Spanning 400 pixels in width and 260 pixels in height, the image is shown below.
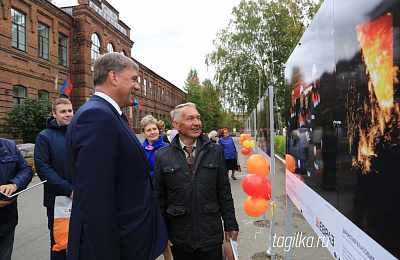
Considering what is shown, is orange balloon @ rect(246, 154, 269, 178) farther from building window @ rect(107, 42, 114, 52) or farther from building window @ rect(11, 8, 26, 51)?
building window @ rect(107, 42, 114, 52)

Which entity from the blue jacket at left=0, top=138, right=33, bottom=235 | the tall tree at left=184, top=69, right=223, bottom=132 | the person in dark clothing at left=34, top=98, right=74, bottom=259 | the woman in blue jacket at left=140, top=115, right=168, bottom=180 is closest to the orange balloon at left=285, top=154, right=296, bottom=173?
the woman in blue jacket at left=140, top=115, right=168, bottom=180

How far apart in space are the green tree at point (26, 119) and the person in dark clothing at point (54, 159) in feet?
45.6

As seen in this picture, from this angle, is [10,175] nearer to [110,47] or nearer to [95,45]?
[95,45]

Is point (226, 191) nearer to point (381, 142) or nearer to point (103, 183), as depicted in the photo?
point (103, 183)

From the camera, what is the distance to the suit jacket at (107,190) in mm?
1470

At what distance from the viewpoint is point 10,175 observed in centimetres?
294

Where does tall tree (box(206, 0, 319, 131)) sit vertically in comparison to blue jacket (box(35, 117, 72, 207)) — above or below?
above

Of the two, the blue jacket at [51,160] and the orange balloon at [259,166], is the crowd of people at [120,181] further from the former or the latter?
the orange balloon at [259,166]

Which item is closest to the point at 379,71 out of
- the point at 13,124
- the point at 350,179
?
the point at 350,179

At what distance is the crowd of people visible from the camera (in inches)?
58.6

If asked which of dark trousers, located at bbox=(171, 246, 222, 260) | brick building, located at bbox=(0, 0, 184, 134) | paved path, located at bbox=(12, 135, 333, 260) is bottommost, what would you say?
paved path, located at bbox=(12, 135, 333, 260)

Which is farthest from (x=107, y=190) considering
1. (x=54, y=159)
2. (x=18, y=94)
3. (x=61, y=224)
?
(x=18, y=94)

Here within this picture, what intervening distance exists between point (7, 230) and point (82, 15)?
912 inches

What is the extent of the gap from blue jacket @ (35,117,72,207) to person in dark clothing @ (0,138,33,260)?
20 centimetres
